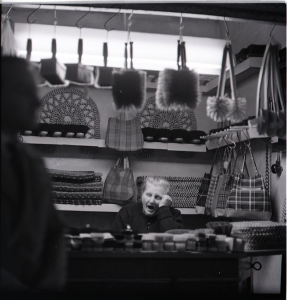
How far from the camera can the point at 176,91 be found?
5.75ft

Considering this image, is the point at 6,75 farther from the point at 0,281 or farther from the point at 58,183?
the point at 58,183

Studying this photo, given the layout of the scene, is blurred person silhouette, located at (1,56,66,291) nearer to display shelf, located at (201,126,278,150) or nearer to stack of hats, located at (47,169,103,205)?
display shelf, located at (201,126,278,150)

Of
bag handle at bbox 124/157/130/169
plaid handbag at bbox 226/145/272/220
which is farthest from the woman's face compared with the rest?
plaid handbag at bbox 226/145/272/220

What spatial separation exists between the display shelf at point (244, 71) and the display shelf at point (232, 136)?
28 cm

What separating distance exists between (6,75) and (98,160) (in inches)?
110

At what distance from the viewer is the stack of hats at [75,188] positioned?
3.43 metres

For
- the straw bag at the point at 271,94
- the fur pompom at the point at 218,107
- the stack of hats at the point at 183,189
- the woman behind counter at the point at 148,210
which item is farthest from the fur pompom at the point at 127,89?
the stack of hats at the point at 183,189

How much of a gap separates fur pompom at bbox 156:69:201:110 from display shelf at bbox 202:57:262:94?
120 cm

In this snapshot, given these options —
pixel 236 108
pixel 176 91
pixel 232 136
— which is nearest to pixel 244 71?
pixel 232 136

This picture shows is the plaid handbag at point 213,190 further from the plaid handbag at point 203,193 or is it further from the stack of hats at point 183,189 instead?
the stack of hats at point 183,189

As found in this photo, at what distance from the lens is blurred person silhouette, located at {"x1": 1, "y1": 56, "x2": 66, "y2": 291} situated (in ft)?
3.04

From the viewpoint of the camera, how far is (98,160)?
3717mm

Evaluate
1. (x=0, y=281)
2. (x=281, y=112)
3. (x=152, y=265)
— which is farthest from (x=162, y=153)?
(x=0, y=281)

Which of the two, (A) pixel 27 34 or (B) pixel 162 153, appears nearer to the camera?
(A) pixel 27 34
